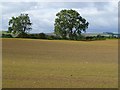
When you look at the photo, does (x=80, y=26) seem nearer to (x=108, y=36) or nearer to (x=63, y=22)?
(x=63, y=22)

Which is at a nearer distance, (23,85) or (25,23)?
(23,85)

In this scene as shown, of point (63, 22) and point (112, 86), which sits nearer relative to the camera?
point (112, 86)

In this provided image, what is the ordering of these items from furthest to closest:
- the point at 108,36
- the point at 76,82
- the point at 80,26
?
the point at 80,26
the point at 108,36
the point at 76,82

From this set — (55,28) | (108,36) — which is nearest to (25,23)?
(55,28)

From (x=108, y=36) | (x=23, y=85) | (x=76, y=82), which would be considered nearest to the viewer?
(x=23, y=85)

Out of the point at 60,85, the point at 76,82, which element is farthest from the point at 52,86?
the point at 76,82

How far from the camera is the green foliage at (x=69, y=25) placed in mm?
101062

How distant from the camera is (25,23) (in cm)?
10531

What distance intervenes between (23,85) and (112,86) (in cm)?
323

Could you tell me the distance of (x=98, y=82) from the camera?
13188 mm

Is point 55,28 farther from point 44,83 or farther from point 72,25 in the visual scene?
point 44,83

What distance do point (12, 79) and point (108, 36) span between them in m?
79.5

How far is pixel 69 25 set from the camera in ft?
334

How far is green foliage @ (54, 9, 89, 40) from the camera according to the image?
10106cm
